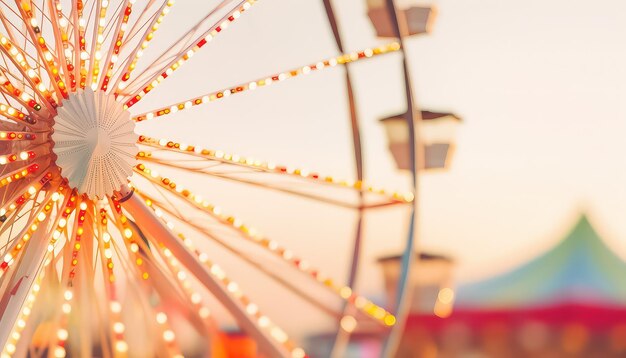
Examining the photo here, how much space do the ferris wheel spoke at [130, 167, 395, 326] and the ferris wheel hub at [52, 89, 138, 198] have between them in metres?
0.31

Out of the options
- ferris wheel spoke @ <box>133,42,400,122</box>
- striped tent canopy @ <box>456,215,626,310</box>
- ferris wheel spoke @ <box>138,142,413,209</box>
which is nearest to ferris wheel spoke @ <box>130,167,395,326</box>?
ferris wheel spoke @ <box>138,142,413,209</box>

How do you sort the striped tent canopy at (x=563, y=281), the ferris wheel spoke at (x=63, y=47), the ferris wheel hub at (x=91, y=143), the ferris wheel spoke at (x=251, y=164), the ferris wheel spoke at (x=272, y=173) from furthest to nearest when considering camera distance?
1. the striped tent canopy at (x=563, y=281)
2. the ferris wheel spoke at (x=272, y=173)
3. the ferris wheel spoke at (x=251, y=164)
4. the ferris wheel spoke at (x=63, y=47)
5. the ferris wheel hub at (x=91, y=143)

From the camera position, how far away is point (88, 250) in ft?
18.2

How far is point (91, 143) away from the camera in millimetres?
5059

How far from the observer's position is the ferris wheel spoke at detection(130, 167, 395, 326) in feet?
17.9

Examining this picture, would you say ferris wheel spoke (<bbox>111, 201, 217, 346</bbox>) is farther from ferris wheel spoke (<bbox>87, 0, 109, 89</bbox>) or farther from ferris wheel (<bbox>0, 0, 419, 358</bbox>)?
ferris wheel spoke (<bbox>87, 0, 109, 89</bbox>)

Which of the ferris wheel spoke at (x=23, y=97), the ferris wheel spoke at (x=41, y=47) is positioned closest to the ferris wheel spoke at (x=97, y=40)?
the ferris wheel spoke at (x=41, y=47)

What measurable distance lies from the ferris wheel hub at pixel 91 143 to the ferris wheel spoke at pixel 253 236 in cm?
31

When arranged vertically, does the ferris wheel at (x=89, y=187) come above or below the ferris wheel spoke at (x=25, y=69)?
below

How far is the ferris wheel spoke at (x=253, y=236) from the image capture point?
546 cm

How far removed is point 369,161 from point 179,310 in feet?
7.12

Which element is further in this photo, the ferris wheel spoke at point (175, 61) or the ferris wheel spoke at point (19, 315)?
the ferris wheel spoke at point (175, 61)

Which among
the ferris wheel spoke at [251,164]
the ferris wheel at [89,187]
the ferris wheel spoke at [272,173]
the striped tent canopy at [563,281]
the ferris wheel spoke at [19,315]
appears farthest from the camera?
the striped tent canopy at [563,281]

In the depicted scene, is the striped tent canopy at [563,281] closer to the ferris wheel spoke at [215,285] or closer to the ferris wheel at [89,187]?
the ferris wheel at [89,187]
